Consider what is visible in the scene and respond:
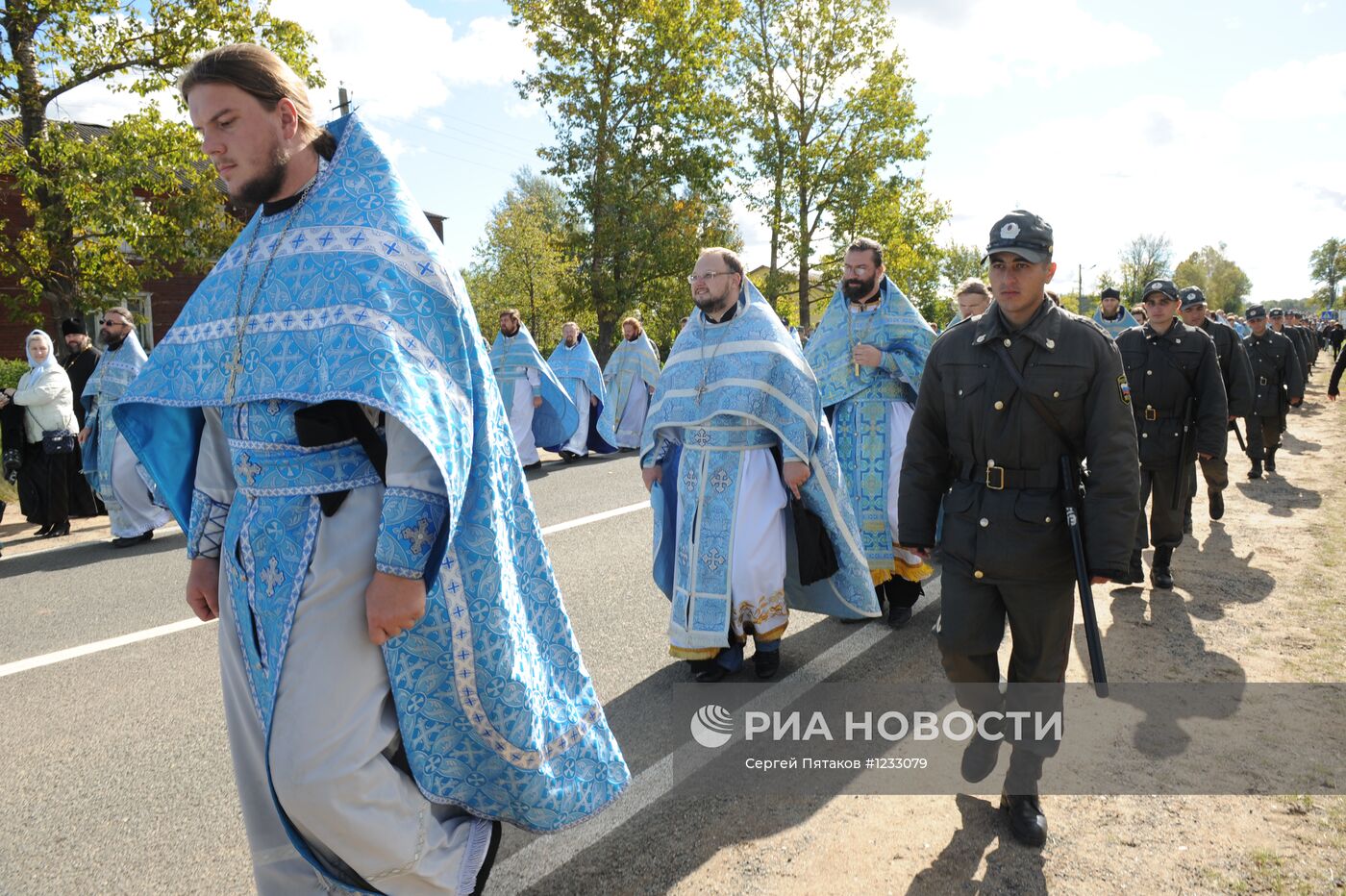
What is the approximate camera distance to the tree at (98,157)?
15.5 meters

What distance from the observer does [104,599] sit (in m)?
6.73

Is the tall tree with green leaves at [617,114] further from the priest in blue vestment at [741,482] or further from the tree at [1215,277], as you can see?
the tree at [1215,277]

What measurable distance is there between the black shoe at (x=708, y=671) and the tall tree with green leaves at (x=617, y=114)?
2459cm

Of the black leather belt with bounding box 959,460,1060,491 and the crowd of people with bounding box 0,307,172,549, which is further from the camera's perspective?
the crowd of people with bounding box 0,307,172,549

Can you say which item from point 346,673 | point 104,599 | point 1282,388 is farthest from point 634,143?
point 346,673

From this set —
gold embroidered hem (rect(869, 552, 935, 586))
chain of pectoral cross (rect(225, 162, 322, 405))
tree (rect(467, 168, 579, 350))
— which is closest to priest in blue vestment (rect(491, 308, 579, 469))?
gold embroidered hem (rect(869, 552, 935, 586))

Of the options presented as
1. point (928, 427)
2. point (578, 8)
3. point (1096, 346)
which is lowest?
point (928, 427)

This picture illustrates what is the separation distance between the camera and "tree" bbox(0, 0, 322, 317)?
15.5 meters

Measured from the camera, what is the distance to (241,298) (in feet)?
8.51

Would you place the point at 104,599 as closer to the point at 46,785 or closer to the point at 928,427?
the point at 46,785

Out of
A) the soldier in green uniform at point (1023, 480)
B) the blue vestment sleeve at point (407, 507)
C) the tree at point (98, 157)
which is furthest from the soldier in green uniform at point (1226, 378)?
the tree at point (98, 157)

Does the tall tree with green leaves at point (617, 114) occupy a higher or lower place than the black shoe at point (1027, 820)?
higher

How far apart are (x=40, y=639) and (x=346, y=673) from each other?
4.54 meters

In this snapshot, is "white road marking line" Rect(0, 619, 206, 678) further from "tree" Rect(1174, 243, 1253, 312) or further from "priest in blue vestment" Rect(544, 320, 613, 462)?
"tree" Rect(1174, 243, 1253, 312)
